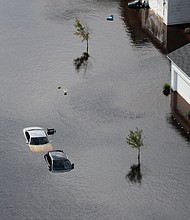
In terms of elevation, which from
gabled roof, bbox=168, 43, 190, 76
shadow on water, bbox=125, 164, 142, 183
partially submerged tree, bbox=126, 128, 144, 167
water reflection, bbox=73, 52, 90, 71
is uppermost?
gabled roof, bbox=168, 43, 190, 76

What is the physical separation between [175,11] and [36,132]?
112 feet

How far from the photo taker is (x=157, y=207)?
4700 cm

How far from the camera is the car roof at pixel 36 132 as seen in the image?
186 feet

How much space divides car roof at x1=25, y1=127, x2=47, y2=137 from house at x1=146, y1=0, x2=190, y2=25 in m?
32.4

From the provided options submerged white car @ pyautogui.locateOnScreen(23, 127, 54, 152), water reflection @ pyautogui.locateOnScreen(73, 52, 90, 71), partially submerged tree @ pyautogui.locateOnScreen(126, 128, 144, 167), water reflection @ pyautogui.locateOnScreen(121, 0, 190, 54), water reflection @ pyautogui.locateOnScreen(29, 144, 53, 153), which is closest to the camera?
partially submerged tree @ pyautogui.locateOnScreen(126, 128, 144, 167)

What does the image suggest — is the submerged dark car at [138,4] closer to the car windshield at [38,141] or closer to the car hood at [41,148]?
the car windshield at [38,141]

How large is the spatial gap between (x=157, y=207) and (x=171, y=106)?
1775 cm

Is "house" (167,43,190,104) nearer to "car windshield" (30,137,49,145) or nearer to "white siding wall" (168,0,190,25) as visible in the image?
"car windshield" (30,137,49,145)

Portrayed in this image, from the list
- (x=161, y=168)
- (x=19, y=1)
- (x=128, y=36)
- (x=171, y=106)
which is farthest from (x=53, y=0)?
(x=161, y=168)

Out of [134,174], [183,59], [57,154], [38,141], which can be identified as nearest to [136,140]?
Result: [134,174]

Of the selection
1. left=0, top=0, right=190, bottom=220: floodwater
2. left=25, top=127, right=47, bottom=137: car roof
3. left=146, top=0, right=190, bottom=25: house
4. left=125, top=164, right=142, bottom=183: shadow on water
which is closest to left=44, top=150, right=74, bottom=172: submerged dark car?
left=0, top=0, right=190, bottom=220: floodwater

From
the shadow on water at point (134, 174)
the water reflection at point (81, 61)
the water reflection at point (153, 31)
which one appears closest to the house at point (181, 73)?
the water reflection at point (153, 31)

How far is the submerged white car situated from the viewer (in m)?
55.7

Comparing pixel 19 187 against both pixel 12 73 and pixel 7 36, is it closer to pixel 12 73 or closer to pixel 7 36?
pixel 12 73
